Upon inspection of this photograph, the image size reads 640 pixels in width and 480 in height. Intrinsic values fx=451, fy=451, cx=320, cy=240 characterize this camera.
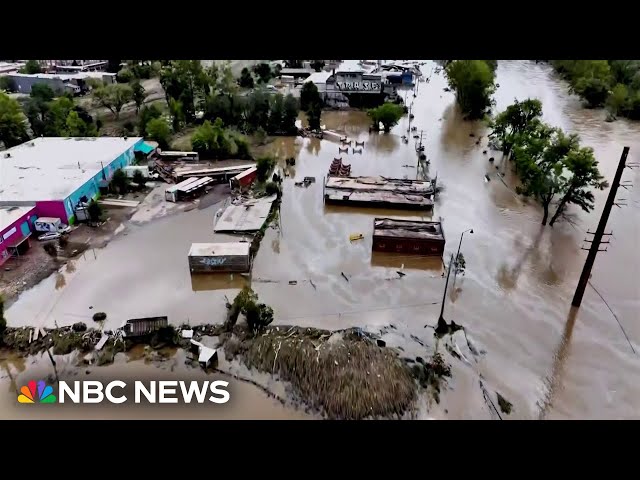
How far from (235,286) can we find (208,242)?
2.67m

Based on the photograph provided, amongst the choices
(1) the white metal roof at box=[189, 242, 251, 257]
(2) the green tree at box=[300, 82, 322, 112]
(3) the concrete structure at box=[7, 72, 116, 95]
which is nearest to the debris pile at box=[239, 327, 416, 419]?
(1) the white metal roof at box=[189, 242, 251, 257]

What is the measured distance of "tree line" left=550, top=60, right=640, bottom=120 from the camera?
27688mm

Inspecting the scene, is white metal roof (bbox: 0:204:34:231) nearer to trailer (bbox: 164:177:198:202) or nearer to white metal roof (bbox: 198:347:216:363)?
trailer (bbox: 164:177:198:202)

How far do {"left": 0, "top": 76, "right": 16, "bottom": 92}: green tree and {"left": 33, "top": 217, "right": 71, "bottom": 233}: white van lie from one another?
24416 mm

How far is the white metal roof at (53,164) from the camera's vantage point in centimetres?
1579

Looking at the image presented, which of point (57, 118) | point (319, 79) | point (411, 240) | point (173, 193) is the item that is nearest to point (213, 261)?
point (173, 193)

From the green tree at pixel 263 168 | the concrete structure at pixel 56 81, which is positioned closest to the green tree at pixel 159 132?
the green tree at pixel 263 168

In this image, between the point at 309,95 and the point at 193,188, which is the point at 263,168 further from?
the point at 309,95

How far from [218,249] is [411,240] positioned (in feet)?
19.1

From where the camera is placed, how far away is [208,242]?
14703 mm

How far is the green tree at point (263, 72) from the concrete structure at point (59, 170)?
18513mm

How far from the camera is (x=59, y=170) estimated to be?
57.9ft
